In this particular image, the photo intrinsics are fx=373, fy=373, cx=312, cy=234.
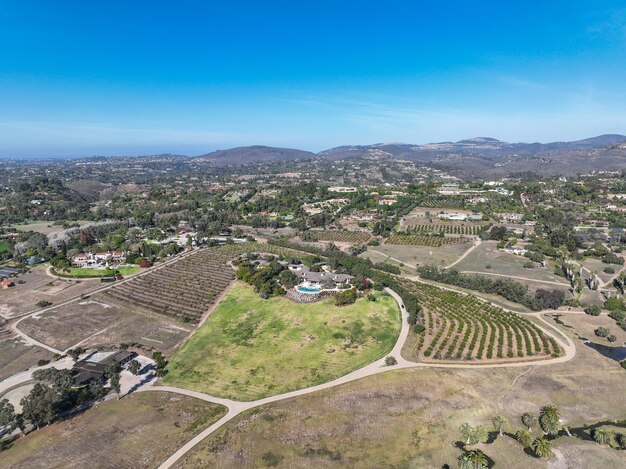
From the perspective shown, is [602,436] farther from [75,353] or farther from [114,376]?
[75,353]

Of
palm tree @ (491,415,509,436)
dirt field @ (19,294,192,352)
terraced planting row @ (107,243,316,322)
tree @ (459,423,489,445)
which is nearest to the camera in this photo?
tree @ (459,423,489,445)

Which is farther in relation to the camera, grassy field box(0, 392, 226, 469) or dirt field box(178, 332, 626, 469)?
grassy field box(0, 392, 226, 469)

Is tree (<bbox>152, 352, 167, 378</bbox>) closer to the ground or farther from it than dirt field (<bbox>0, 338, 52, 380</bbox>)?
farther from it

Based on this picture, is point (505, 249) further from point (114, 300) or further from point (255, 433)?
point (114, 300)

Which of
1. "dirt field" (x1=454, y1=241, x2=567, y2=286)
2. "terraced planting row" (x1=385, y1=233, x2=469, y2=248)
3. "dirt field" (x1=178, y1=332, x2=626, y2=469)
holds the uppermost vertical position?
"terraced planting row" (x1=385, y1=233, x2=469, y2=248)

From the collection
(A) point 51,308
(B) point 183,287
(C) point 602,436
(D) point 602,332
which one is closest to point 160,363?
(B) point 183,287

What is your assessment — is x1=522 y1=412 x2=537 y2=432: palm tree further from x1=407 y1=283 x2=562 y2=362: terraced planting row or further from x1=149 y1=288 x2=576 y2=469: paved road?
x1=407 y1=283 x2=562 y2=362: terraced planting row

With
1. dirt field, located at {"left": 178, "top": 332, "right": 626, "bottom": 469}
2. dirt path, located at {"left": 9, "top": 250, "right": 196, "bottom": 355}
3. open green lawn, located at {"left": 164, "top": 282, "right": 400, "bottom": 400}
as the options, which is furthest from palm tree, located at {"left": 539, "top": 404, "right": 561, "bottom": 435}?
dirt path, located at {"left": 9, "top": 250, "right": 196, "bottom": 355}

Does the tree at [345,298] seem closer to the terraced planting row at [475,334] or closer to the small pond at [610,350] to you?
the terraced planting row at [475,334]
